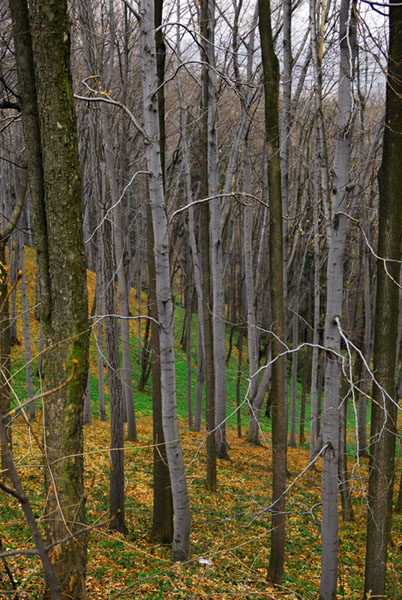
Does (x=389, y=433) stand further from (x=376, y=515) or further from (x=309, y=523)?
(x=309, y=523)

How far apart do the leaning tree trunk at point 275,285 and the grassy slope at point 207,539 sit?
35cm

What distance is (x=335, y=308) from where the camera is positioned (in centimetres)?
516

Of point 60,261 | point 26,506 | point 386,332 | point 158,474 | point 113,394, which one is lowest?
point 158,474

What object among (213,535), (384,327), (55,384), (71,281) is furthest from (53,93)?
(213,535)

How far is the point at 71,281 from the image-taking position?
3676mm

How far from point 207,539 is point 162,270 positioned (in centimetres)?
444

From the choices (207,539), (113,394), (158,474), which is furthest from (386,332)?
(207,539)

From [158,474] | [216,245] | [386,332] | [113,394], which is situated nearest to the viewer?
[386,332]

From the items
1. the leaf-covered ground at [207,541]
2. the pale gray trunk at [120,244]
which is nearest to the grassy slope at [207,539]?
the leaf-covered ground at [207,541]

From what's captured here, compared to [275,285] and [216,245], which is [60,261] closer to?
[275,285]

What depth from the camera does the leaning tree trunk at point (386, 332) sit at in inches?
205

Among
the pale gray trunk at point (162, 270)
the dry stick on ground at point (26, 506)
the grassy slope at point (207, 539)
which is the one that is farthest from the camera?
the pale gray trunk at point (162, 270)

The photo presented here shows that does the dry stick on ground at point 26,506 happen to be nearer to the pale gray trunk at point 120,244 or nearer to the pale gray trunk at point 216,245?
the pale gray trunk at point 120,244

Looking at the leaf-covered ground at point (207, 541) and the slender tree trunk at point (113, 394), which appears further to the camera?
the slender tree trunk at point (113, 394)
